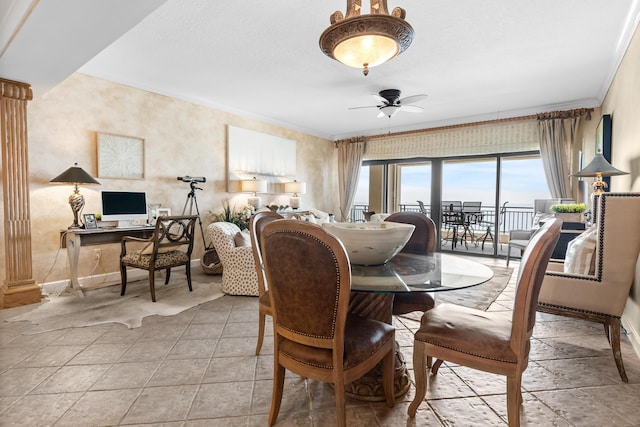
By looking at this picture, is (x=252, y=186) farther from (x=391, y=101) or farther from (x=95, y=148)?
(x=391, y=101)

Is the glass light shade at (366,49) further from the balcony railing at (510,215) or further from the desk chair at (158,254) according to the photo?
the balcony railing at (510,215)

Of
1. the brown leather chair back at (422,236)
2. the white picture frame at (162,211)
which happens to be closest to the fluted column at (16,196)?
the white picture frame at (162,211)

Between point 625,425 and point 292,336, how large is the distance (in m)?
1.63

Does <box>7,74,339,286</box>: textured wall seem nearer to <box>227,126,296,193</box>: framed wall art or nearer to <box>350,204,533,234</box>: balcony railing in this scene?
<box>227,126,296,193</box>: framed wall art

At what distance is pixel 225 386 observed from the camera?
6.07 ft

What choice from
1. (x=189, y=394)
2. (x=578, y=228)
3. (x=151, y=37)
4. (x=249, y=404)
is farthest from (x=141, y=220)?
(x=578, y=228)

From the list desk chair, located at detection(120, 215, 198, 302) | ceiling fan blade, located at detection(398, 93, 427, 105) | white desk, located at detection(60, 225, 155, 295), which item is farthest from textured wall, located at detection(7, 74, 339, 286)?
ceiling fan blade, located at detection(398, 93, 427, 105)

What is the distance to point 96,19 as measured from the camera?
2.17 meters

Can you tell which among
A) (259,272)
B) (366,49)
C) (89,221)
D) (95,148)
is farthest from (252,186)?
(366,49)

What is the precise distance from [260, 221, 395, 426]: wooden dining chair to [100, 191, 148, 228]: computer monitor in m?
3.39

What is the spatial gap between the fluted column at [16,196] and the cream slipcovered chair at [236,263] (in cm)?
185

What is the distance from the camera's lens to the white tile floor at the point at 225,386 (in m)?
1.58

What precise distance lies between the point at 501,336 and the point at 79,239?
3869mm

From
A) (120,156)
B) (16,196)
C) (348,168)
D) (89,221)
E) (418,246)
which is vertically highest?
(348,168)
